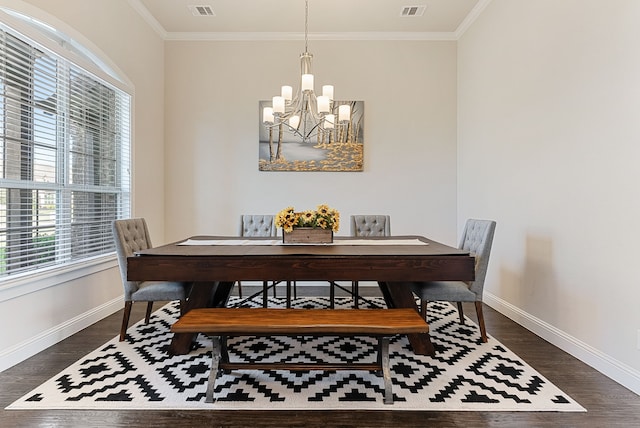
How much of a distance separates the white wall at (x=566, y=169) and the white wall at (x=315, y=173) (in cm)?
81

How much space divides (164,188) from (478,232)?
402 cm

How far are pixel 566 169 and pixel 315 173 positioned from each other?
2.89 m

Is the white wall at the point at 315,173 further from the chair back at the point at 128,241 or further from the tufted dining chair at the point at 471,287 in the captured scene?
the tufted dining chair at the point at 471,287

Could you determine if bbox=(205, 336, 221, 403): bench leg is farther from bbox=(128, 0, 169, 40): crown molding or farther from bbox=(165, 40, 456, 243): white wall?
bbox=(128, 0, 169, 40): crown molding

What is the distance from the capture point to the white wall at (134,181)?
2.49 metres

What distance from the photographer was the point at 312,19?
14.2 ft

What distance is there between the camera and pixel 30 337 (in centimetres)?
256

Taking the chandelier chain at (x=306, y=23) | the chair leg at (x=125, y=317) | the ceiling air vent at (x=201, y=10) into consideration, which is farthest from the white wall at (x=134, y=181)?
the chandelier chain at (x=306, y=23)

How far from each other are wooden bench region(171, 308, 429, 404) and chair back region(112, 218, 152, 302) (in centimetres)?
99

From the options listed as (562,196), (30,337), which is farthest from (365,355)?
(30,337)

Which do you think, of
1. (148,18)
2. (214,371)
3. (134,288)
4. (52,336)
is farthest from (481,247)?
(148,18)

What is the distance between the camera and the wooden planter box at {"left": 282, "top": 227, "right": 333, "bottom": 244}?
2787 mm

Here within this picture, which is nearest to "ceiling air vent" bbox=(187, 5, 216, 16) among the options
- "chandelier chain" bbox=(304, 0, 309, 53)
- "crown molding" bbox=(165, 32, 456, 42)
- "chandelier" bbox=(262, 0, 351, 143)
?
"crown molding" bbox=(165, 32, 456, 42)

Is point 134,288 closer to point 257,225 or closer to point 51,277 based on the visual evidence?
point 51,277
